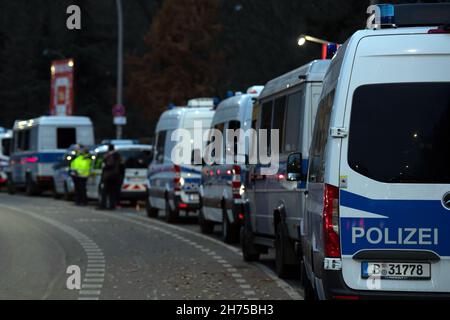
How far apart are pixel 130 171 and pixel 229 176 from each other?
14.5 m

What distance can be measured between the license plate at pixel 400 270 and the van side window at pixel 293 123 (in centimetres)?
623

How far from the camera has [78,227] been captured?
2808 cm

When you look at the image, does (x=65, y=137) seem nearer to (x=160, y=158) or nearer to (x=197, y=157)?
(x=160, y=158)

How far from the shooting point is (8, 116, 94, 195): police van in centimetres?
4647

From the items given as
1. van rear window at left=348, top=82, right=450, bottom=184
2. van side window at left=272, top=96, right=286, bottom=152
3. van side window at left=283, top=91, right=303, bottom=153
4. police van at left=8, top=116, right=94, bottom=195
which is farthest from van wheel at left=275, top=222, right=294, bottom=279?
police van at left=8, top=116, right=94, bottom=195

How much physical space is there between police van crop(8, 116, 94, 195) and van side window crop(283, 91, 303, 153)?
3016 centimetres

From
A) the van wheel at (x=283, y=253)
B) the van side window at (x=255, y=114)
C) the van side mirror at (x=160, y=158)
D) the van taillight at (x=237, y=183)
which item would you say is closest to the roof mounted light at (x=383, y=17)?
the van wheel at (x=283, y=253)

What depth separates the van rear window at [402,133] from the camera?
9.54 m

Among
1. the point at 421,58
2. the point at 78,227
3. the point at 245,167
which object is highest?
the point at 421,58

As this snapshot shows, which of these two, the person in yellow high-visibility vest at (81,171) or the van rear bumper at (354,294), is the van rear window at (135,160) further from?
the van rear bumper at (354,294)

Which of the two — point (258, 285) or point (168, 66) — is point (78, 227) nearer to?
point (258, 285)

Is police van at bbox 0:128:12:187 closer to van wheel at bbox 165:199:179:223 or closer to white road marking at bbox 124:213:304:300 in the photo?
van wheel at bbox 165:199:179:223

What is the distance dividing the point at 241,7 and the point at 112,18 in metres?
13.0

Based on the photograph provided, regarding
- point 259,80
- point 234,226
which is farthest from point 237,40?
point 234,226
